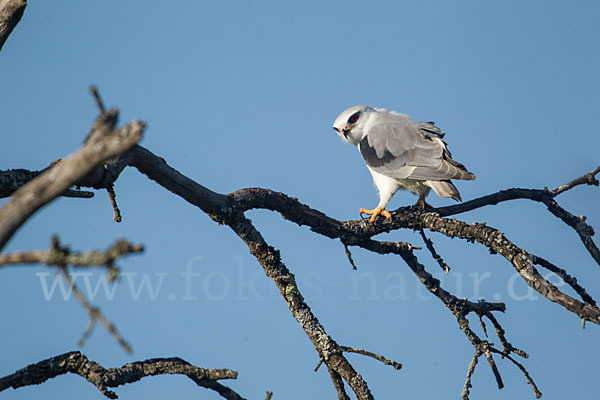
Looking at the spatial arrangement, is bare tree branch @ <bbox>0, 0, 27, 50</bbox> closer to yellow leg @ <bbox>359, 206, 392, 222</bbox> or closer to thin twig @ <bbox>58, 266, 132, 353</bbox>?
thin twig @ <bbox>58, 266, 132, 353</bbox>

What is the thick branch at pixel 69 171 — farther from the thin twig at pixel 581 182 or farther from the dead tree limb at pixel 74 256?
the thin twig at pixel 581 182

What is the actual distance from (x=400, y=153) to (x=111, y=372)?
4.33 meters

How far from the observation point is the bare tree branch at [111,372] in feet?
11.5

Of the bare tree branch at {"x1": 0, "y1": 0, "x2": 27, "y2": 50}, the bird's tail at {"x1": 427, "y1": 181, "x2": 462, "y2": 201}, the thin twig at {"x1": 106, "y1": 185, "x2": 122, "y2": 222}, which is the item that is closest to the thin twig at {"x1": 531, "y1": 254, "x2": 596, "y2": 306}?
the bird's tail at {"x1": 427, "y1": 181, "x2": 462, "y2": 201}

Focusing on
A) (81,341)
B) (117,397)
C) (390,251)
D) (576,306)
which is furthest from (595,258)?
(81,341)

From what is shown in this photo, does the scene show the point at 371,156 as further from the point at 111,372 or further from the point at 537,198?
the point at 111,372

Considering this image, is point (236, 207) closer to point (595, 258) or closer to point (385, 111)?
point (595, 258)

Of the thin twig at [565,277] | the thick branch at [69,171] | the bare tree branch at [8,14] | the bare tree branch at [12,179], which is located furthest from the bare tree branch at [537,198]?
the thick branch at [69,171]

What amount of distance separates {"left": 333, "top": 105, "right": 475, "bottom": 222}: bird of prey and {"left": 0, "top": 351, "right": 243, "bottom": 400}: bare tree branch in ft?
9.52

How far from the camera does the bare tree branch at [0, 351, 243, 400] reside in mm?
3510

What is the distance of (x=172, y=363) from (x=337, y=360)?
121 cm

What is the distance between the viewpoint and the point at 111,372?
3627mm

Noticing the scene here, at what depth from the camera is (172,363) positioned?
12.3 ft

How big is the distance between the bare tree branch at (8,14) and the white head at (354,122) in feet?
14.7
